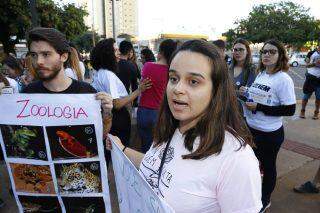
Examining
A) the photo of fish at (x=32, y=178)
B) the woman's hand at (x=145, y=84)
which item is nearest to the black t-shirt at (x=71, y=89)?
the photo of fish at (x=32, y=178)

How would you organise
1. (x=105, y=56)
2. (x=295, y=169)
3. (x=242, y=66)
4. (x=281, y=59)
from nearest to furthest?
(x=281, y=59), (x=105, y=56), (x=242, y=66), (x=295, y=169)

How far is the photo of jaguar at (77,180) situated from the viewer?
1923 mm

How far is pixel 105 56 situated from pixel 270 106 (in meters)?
1.88

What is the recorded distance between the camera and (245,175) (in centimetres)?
118

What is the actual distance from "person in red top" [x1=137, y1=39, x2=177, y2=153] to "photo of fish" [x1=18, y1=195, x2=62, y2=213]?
188 cm

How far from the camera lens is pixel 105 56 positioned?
358 centimetres

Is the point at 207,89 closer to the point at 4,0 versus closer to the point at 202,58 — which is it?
the point at 202,58

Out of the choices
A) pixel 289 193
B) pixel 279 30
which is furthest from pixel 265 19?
pixel 289 193

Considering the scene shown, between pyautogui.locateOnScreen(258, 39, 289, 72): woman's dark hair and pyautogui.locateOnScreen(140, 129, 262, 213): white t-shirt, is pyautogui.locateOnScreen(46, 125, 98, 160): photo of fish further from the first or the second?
pyautogui.locateOnScreen(258, 39, 289, 72): woman's dark hair

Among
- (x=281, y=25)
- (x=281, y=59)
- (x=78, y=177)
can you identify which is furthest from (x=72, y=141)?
(x=281, y=25)

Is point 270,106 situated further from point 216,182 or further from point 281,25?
point 281,25

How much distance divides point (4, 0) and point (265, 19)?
4576 centimetres

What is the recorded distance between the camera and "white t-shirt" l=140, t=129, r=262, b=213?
1192 mm

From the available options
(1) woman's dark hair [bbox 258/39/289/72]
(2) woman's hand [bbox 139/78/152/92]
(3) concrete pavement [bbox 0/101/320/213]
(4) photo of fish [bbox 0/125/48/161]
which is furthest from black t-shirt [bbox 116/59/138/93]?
(4) photo of fish [bbox 0/125/48/161]
